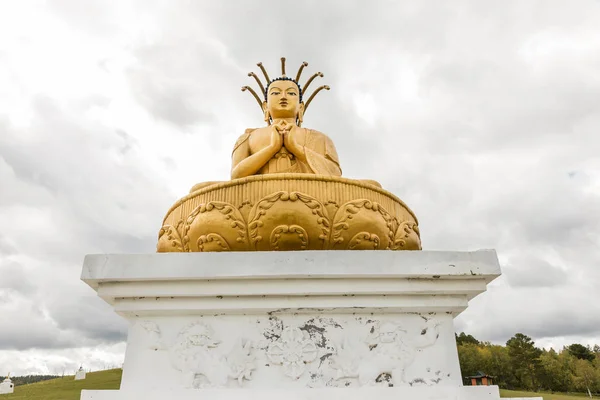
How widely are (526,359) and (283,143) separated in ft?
147

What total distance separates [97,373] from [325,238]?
31.5m

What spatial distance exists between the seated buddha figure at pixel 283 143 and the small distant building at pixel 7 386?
24776 mm

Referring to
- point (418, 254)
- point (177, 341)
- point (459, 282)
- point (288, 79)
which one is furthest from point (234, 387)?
point (288, 79)

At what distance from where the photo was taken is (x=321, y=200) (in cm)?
260

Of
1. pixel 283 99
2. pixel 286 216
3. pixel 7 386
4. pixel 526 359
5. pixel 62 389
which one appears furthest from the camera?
pixel 526 359

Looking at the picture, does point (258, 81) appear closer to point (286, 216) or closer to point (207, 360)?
point (286, 216)

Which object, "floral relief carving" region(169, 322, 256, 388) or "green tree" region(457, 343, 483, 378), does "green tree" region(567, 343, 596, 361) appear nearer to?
"green tree" region(457, 343, 483, 378)

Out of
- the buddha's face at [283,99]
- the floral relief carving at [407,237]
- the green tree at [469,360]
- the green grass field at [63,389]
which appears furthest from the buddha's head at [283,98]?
the green tree at [469,360]

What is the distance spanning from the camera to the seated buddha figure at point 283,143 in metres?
3.91

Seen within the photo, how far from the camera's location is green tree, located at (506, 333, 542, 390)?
38.8 meters

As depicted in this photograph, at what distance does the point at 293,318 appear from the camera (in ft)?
6.26

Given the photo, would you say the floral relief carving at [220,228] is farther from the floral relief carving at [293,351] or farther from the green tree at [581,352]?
the green tree at [581,352]

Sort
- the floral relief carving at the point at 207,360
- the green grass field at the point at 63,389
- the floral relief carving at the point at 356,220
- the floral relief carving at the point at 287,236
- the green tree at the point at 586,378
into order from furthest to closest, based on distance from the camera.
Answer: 1. the green tree at the point at 586,378
2. the green grass field at the point at 63,389
3. the floral relief carving at the point at 356,220
4. the floral relief carving at the point at 287,236
5. the floral relief carving at the point at 207,360

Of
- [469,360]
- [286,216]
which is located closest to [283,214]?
[286,216]
